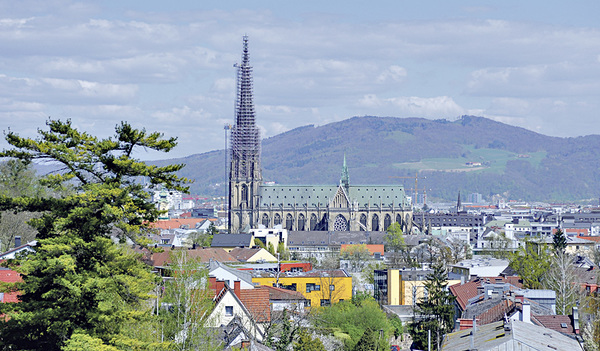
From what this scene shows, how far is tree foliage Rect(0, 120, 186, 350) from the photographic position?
3769 cm

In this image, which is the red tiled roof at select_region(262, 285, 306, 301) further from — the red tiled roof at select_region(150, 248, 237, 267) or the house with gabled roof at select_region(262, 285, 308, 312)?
the red tiled roof at select_region(150, 248, 237, 267)

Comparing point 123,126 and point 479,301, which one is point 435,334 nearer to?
point 479,301

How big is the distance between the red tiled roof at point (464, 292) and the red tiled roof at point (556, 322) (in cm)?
1631

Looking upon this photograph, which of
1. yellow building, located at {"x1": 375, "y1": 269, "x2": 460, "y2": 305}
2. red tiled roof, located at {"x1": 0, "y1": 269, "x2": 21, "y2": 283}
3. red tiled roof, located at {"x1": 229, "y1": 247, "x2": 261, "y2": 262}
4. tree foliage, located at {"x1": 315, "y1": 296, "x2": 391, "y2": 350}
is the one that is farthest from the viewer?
red tiled roof, located at {"x1": 229, "y1": 247, "x2": 261, "y2": 262}

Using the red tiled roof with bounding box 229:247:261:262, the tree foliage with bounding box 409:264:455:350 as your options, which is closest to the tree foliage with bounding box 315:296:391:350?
the tree foliage with bounding box 409:264:455:350

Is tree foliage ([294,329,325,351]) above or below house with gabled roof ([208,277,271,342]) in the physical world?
below

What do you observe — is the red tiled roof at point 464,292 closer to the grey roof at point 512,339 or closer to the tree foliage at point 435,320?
the tree foliage at point 435,320

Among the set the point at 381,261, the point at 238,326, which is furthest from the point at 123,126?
the point at 381,261

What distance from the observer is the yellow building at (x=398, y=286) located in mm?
106438

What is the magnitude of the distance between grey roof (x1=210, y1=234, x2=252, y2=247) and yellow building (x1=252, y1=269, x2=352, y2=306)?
7205cm

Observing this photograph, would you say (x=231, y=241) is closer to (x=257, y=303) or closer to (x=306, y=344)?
(x=257, y=303)

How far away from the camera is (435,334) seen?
7125 cm

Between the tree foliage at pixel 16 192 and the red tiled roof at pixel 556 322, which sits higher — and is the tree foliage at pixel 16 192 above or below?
above

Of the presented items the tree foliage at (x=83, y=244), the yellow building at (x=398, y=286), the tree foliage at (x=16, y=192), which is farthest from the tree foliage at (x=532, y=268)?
the tree foliage at (x=83, y=244)
